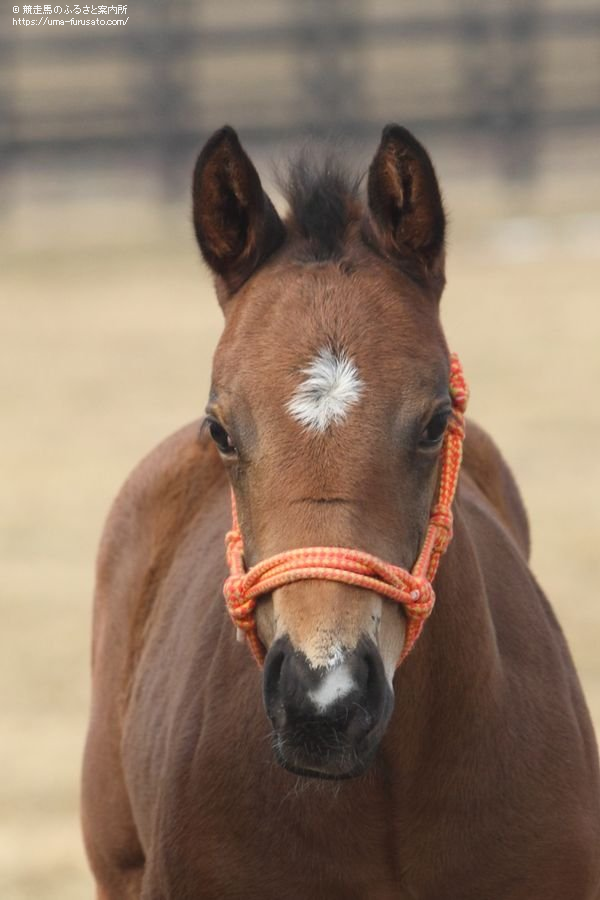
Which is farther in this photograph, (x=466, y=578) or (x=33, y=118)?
(x=33, y=118)

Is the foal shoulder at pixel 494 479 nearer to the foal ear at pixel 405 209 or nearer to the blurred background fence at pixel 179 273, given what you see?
the blurred background fence at pixel 179 273

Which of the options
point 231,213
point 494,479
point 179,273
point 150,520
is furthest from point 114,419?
point 231,213

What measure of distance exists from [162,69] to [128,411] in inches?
351

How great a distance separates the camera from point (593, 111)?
19.8 m

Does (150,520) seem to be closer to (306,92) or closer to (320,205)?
(320,205)

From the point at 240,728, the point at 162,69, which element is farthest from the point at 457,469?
the point at 162,69

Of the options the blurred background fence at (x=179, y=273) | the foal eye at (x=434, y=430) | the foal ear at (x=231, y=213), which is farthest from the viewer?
the blurred background fence at (x=179, y=273)

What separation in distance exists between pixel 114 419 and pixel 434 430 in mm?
8301

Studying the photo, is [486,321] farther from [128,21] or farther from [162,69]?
[128,21]

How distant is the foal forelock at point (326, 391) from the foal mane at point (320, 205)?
297 mm

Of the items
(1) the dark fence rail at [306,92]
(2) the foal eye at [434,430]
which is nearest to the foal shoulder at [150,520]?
(2) the foal eye at [434,430]

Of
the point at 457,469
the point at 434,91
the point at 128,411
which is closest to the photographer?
the point at 457,469

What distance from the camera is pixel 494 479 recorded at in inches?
159

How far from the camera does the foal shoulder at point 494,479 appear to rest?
395 cm
